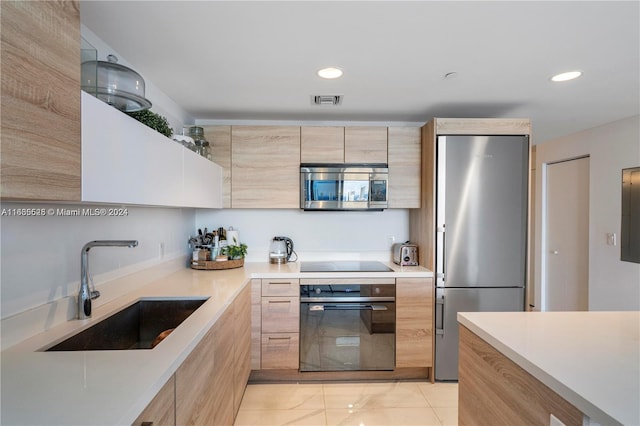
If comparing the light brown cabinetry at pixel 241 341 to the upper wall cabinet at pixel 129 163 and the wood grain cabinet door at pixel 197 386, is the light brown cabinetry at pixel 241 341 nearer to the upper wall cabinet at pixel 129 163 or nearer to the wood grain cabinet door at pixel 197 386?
the wood grain cabinet door at pixel 197 386

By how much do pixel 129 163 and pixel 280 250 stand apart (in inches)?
69.9

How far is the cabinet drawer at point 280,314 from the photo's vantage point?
97.0 inches

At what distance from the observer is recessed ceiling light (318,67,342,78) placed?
1.89m

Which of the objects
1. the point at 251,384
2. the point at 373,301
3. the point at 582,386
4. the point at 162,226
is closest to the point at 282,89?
the point at 162,226

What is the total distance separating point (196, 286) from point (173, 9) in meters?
1.54

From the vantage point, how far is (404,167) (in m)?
2.80

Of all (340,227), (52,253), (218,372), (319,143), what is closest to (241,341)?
(218,372)

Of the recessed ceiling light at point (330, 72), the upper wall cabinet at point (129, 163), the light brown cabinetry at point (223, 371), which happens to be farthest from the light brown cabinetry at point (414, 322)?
the upper wall cabinet at point (129, 163)

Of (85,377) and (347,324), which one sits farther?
(347,324)

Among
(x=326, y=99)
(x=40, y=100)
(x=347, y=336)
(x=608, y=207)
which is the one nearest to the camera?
(x=40, y=100)

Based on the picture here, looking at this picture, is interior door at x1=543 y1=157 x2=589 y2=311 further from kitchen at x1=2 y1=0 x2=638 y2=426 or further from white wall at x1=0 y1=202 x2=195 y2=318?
white wall at x1=0 y1=202 x2=195 y2=318

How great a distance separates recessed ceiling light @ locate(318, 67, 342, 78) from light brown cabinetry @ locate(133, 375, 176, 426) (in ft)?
5.79

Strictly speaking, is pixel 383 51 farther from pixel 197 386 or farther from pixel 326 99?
pixel 197 386

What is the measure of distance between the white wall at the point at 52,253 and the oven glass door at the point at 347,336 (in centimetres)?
136
